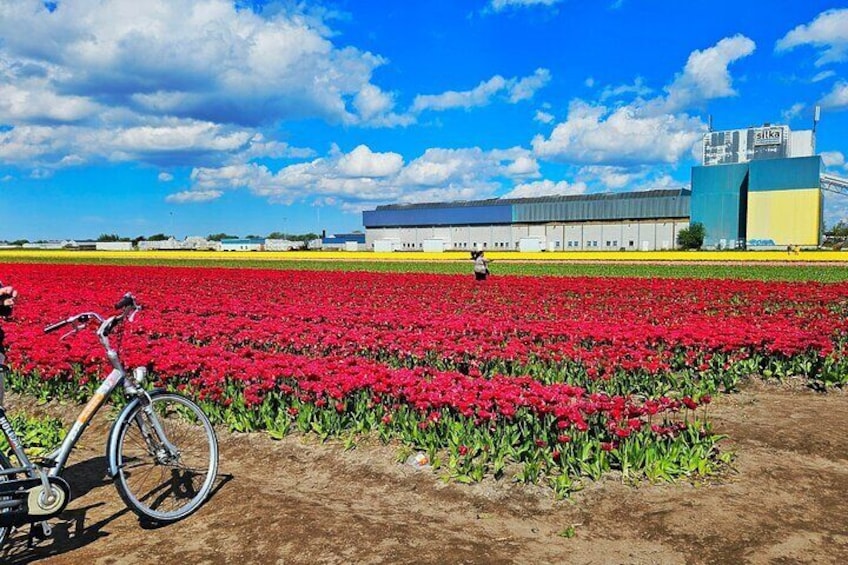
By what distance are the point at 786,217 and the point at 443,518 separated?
8585 cm

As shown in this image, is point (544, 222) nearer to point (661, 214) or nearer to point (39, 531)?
point (661, 214)

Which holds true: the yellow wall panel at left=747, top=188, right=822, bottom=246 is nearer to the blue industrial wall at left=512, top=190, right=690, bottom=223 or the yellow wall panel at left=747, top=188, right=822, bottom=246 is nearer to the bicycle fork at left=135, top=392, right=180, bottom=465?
the blue industrial wall at left=512, top=190, right=690, bottom=223

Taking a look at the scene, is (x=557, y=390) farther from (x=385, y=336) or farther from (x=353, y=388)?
(x=385, y=336)

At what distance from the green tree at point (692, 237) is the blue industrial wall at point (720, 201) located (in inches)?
81.4

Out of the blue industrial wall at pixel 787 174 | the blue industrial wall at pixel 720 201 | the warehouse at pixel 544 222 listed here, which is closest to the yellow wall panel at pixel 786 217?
the blue industrial wall at pixel 787 174

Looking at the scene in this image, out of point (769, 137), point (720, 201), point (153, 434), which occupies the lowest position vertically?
point (153, 434)

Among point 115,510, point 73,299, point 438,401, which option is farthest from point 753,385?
→ point 73,299

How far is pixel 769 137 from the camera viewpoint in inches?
4422

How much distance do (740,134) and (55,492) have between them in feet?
457

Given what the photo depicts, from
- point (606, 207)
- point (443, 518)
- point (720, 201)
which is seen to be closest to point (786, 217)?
point (720, 201)

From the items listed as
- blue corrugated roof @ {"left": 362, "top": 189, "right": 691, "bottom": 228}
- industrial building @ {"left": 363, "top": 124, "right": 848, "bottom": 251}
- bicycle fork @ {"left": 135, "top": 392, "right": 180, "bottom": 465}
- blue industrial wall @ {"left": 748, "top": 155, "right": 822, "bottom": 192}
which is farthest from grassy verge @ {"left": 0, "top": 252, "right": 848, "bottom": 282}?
blue corrugated roof @ {"left": 362, "top": 189, "right": 691, "bottom": 228}

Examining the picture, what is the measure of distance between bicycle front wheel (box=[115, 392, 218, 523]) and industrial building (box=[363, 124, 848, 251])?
68681mm

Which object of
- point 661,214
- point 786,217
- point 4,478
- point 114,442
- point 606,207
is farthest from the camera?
point 606,207

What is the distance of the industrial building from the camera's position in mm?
78750
